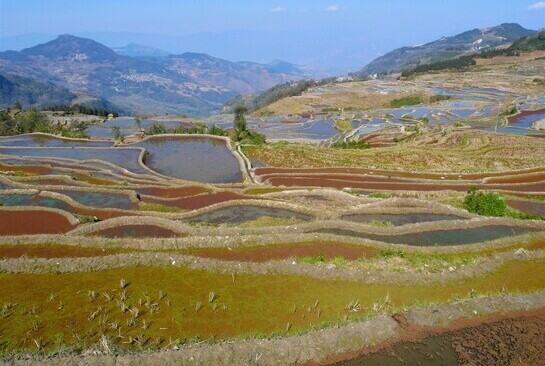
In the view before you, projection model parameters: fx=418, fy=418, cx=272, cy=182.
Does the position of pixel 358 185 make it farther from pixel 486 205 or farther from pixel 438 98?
pixel 438 98

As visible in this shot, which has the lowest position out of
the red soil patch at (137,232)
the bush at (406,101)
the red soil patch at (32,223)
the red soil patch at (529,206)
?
the red soil patch at (529,206)

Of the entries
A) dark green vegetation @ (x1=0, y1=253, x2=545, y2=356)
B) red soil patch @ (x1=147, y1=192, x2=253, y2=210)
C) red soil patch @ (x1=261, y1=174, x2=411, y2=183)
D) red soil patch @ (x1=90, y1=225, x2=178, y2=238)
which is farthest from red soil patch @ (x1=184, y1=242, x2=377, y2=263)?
red soil patch @ (x1=261, y1=174, x2=411, y2=183)

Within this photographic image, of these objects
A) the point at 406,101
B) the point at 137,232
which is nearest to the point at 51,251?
the point at 137,232

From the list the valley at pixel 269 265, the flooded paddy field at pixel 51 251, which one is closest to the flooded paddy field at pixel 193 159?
the valley at pixel 269 265

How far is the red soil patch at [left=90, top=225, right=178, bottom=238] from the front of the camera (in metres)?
26.3

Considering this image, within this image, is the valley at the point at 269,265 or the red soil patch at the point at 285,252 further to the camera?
the red soil patch at the point at 285,252

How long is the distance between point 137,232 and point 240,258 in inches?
339

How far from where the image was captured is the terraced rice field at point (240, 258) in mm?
15484

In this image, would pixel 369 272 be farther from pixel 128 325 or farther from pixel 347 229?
pixel 128 325

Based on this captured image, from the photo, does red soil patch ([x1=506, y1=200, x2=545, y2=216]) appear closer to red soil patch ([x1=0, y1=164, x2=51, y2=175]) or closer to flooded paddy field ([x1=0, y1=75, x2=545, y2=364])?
flooded paddy field ([x1=0, y1=75, x2=545, y2=364])

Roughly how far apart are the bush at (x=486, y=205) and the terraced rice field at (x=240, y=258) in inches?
59.2

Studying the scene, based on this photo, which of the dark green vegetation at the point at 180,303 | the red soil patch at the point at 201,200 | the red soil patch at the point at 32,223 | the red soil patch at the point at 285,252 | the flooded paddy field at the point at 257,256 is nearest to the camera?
the dark green vegetation at the point at 180,303

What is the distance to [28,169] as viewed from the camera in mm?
50125

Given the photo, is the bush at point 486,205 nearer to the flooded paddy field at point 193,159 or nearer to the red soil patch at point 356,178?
the red soil patch at point 356,178
